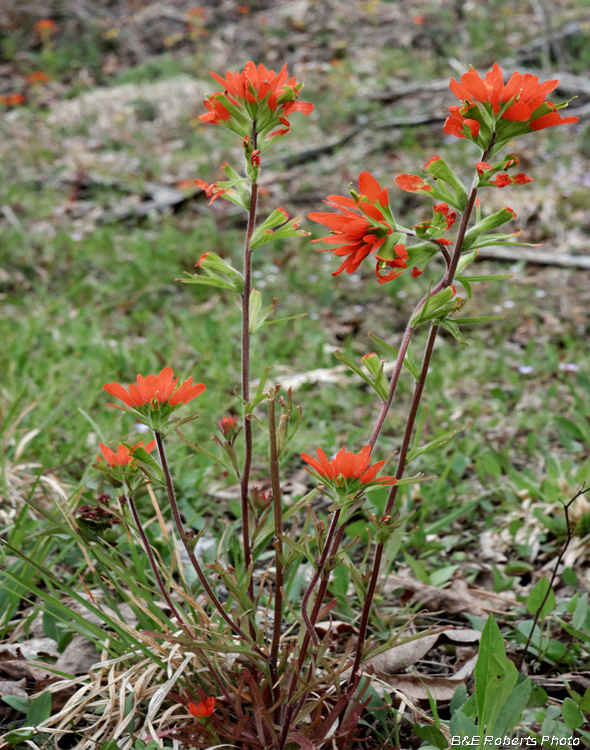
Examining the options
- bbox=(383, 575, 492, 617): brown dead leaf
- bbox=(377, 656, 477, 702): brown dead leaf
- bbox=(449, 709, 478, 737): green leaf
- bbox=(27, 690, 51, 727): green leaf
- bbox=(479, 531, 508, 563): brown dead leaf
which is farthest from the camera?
bbox=(479, 531, 508, 563): brown dead leaf

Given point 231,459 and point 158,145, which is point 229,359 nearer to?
point 231,459

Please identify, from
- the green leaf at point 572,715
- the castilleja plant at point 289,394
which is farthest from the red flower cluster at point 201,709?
the green leaf at point 572,715

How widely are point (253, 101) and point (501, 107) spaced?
37 centimetres

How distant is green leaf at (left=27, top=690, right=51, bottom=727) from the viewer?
112 cm

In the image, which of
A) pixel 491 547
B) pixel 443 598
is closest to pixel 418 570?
pixel 443 598

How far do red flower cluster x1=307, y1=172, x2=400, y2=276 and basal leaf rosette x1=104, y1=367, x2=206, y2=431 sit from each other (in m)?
0.31

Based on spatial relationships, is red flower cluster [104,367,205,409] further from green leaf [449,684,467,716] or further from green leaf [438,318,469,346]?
green leaf [449,684,467,716]

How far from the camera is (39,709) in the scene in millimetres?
1124

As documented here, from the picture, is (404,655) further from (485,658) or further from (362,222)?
(362,222)

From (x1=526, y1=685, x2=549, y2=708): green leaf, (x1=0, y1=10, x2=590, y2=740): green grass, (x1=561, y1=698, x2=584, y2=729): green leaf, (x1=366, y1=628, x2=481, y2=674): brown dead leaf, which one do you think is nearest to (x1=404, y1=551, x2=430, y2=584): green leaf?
(x1=0, y1=10, x2=590, y2=740): green grass

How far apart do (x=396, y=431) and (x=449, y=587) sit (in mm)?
889

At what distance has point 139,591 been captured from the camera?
1.15 metres

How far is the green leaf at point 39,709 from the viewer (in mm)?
1119

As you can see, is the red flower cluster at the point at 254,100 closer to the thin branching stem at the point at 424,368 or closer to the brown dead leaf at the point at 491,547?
the thin branching stem at the point at 424,368
